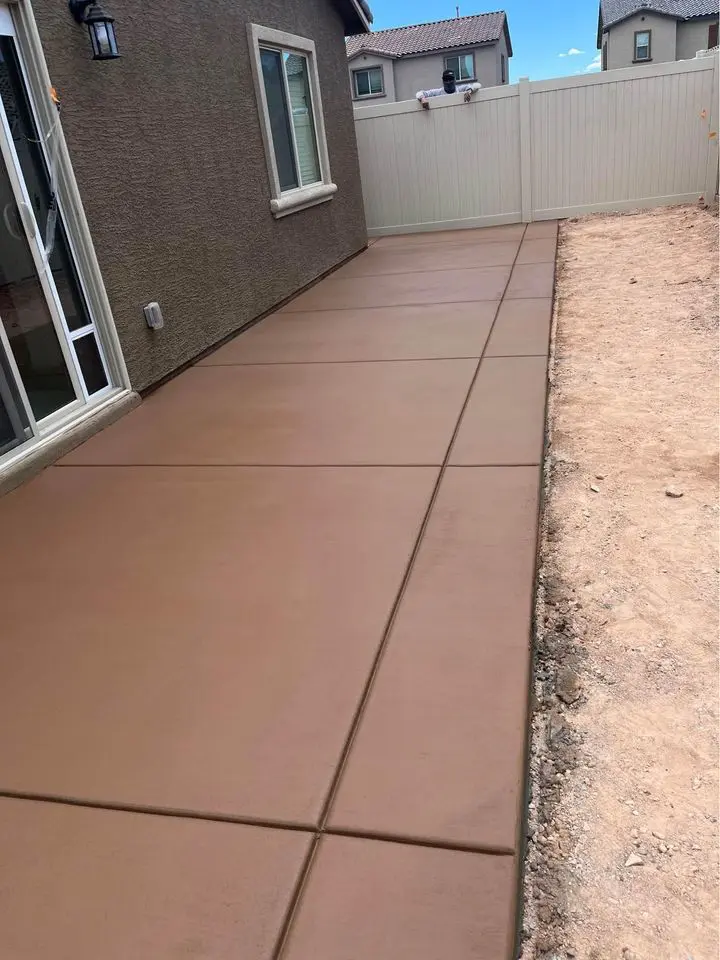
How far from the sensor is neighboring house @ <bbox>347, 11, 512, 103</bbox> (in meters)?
31.1

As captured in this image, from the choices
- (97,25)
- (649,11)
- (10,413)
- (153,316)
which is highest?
(649,11)

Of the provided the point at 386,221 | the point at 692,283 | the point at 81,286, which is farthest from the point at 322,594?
the point at 386,221

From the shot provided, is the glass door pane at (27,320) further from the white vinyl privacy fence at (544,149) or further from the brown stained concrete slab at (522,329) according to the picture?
the white vinyl privacy fence at (544,149)

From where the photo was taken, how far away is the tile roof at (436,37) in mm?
30906

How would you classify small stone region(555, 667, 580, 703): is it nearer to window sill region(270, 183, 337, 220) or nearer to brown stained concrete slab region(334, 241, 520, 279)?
window sill region(270, 183, 337, 220)

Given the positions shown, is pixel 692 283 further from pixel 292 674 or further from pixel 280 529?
pixel 292 674

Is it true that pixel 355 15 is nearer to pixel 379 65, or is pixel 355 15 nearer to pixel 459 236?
pixel 459 236

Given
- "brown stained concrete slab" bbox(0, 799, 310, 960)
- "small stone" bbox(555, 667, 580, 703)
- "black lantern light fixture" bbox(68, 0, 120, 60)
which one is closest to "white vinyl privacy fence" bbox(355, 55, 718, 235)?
"black lantern light fixture" bbox(68, 0, 120, 60)

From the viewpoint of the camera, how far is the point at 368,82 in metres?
32.2

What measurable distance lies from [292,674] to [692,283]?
5.82 metres

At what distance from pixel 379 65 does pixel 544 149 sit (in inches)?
987

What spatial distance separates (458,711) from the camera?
192 cm

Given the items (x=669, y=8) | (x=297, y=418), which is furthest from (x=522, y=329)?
(x=669, y=8)

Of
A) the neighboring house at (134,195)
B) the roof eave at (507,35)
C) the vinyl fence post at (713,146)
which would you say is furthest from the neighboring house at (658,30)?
the neighboring house at (134,195)
